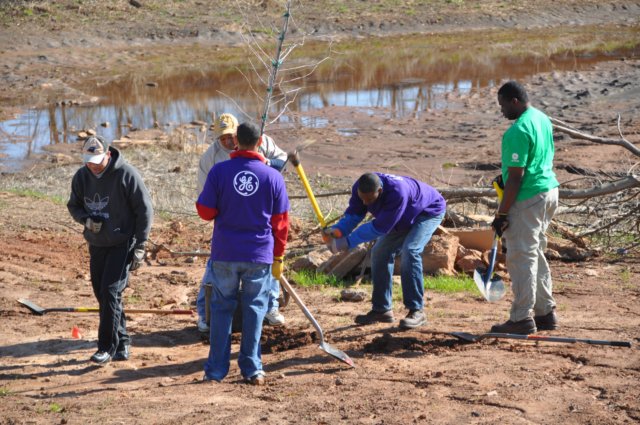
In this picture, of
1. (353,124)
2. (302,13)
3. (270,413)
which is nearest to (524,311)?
(270,413)

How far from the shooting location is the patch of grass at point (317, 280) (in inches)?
347

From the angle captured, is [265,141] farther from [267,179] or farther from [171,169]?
[171,169]

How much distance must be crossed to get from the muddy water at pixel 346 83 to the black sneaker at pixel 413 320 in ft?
29.1

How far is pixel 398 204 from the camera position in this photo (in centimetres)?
650

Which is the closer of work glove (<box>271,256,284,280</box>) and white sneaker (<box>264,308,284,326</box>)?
work glove (<box>271,256,284,280</box>)

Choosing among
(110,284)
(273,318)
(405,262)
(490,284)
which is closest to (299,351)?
(273,318)

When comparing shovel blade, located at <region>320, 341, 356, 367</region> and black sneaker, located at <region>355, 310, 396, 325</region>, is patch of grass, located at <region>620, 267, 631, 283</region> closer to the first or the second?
black sneaker, located at <region>355, 310, 396, 325</region>

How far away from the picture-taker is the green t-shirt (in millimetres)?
6180

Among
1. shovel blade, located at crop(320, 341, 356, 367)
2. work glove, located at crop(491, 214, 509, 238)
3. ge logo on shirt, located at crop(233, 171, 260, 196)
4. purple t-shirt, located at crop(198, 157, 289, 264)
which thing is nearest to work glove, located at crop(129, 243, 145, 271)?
purple t-shirt, located at crop(198, 157, 289, 264)

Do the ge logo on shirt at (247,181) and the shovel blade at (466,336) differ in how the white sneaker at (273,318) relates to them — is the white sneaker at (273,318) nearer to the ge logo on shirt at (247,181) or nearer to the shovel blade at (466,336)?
the shovel blade at (466,336)

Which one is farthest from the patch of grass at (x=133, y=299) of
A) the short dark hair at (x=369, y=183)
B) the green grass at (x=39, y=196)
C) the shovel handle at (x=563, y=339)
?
the green grass at (x=39, y=196)

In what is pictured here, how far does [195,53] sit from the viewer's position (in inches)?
1133

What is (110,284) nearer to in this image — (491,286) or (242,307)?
(242,307)

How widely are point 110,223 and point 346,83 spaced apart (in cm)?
1949
